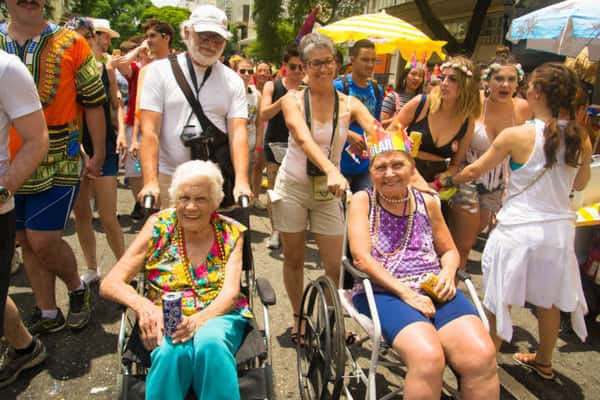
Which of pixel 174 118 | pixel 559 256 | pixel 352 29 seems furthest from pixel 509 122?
pixel 352 29

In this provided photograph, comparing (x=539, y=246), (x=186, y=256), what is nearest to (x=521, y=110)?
(x=539, y=246)

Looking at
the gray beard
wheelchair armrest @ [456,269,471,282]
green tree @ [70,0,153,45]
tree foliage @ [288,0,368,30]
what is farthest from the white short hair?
green tree @ [70,0,153,45]

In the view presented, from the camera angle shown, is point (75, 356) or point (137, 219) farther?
point (137, 219)

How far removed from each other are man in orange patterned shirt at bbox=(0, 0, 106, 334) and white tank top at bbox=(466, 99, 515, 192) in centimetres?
278

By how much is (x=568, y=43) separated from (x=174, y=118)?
16.9 ft

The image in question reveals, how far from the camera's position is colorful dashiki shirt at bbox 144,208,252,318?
2.32 m

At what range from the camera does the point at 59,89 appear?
2.89 m

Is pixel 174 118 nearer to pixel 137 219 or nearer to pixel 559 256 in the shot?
pixel 559 256

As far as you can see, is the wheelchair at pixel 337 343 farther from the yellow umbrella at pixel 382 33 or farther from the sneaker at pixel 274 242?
the yellow umbrella at pixel 382 33

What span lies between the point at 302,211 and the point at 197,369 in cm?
127

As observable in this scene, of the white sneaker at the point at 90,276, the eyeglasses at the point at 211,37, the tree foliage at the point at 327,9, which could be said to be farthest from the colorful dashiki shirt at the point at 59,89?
the tree foliage at the point at 327,9

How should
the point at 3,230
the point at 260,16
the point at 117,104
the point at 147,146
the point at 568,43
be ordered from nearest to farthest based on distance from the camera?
the point at 3,230
the point at 147,146
the point at 117,104
the point at 568,43
the point at 260,16

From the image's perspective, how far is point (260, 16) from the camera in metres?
38.0

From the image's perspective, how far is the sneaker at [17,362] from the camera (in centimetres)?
267
